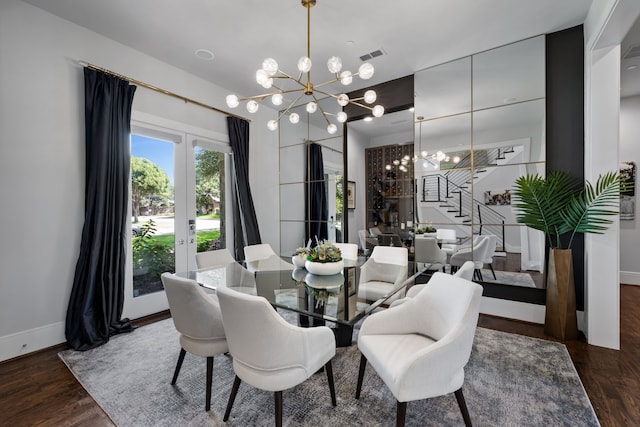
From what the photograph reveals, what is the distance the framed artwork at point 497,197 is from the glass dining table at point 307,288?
4.49 ft

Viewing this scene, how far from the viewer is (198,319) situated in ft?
5.90

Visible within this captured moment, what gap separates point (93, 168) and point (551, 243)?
184 inches

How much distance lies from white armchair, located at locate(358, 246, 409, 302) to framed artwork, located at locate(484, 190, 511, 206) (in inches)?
49.9

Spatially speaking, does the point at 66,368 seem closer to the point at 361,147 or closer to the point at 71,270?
the point at 71,270

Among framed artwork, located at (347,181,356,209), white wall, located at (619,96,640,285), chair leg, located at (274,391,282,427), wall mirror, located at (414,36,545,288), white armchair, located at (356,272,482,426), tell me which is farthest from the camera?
framed artwork, located at (347,181,356,209)

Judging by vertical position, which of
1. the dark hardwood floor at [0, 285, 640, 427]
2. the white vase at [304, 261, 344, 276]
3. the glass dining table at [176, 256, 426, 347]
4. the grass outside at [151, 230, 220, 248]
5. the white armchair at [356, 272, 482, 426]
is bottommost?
the dark hardwood floor at [0, 285, 640, 427]

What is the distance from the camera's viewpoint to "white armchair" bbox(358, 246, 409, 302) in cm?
204

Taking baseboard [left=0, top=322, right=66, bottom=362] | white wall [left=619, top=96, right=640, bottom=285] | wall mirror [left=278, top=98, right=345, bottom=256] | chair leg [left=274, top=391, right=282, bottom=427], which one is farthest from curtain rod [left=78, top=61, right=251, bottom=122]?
white wall [left=619, top=96, right=640, bottom=285]

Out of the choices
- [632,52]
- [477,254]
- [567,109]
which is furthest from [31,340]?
[632,52]

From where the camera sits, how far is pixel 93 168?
2836 mm

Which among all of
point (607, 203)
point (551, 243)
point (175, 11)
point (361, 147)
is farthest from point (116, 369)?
point (361, 147)

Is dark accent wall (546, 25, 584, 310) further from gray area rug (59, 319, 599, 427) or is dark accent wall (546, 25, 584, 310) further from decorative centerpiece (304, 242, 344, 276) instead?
decorative centerpiece (304, 242, 344, 276)

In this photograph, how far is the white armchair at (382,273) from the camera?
2035mm

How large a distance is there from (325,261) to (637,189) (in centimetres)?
550
